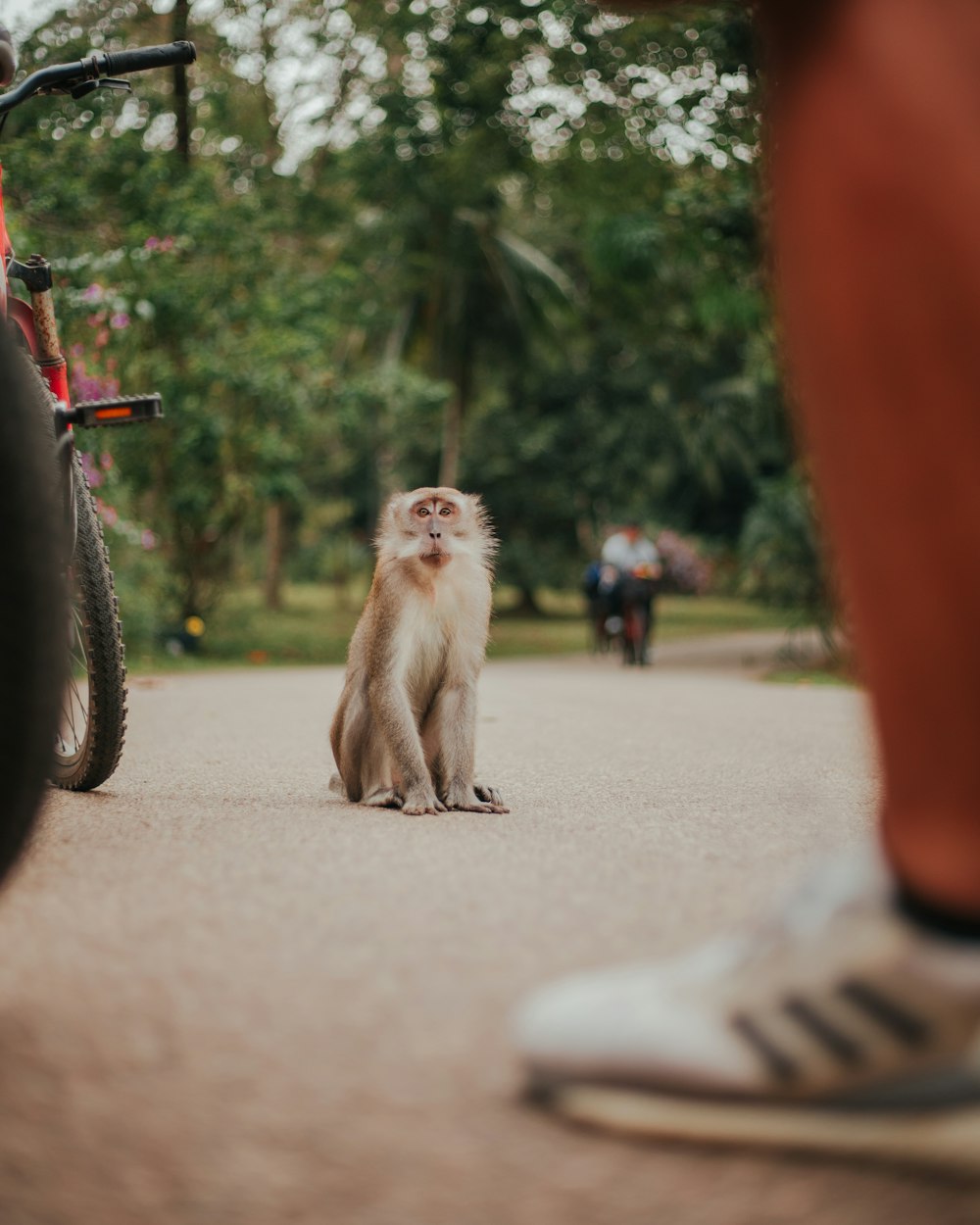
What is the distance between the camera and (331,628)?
22.3m

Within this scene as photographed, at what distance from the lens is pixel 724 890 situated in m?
2.18

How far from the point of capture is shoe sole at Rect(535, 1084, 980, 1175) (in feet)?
3.94

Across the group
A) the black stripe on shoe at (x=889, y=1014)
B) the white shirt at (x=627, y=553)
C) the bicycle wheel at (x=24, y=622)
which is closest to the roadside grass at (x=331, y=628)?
the white shirt at (x=627, y=553)

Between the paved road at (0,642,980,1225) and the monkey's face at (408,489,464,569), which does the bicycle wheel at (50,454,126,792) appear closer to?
the paved road at (0,642,980,1225)

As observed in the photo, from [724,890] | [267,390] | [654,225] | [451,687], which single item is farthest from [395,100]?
[724,890]

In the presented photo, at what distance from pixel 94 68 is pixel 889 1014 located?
3.26m

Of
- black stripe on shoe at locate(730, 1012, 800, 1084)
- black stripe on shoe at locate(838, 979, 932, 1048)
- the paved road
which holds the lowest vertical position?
the paved road

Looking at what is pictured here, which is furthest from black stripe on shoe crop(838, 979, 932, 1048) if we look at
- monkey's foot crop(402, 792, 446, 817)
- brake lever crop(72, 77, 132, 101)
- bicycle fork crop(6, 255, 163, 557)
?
brake lever crop(72, 77, 132, 101)

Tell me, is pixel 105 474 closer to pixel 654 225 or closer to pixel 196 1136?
pixel 654 225

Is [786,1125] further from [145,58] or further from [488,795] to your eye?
[145,58]

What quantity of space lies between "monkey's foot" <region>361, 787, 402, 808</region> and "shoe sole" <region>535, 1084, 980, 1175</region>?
2336mm

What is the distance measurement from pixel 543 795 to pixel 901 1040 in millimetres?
2530

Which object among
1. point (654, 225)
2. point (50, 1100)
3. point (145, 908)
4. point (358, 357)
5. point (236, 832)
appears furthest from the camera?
Answer: point (358, 357)

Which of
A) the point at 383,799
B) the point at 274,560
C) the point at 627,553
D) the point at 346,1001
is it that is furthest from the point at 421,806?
the point at 274,560
